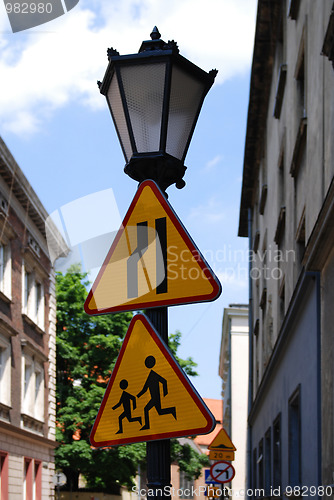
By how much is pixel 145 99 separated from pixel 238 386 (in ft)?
157

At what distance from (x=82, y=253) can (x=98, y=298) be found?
0.83 ft

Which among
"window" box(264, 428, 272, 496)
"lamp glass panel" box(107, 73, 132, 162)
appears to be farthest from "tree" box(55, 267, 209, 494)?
"lamp glass panel" box(107, 73, 132, 162)

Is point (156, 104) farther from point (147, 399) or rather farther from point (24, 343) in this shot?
point (24, 343)

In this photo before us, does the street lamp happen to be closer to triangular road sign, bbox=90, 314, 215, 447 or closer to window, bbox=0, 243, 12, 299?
triangular road sign, bbox=90, 314, 215, 447

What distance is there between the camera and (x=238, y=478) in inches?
1946

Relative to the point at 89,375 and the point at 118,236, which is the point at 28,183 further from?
the point at 118,236

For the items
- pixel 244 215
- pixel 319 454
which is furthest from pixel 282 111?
pixel 244 215

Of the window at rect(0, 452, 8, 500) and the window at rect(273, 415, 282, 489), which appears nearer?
the window at rect(273, 415, 282, 489)

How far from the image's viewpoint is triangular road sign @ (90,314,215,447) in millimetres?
3473

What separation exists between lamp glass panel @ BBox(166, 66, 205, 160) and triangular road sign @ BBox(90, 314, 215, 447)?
0.95 metres

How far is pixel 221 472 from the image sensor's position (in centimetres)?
1580

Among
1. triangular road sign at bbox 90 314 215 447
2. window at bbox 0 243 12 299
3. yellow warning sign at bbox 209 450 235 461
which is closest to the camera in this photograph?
triangular road sign at bbox 90 314 215 447

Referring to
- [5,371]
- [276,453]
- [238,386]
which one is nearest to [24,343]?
[5,371]

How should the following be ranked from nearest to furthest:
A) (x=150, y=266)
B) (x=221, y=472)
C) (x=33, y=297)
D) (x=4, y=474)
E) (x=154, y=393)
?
(x=154, y=393)
(x=150, y=266)
(x=221, y=472)
(x=4, y=474)
(x=33, y=297)
